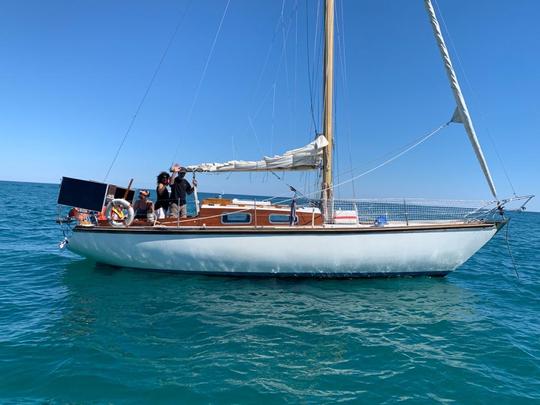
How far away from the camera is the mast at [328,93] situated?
454 inches

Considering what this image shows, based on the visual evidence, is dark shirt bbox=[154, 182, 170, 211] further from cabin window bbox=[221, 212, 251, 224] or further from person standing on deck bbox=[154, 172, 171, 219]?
cabin window bbox=[221, 212, 251, 224]

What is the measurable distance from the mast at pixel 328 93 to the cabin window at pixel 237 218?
2.62 metres

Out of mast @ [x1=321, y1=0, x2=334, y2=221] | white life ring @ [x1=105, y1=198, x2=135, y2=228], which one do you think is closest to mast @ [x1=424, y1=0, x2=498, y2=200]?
mast @ [x1=321, y1=0, x2=334, y2=221]

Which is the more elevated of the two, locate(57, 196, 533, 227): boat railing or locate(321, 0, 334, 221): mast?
locate(321, 0, 334, 221): mast

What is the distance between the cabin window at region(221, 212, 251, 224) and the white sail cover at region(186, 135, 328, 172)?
1.95 meters

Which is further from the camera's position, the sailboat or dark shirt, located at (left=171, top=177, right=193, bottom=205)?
dark shirt, located at (left=171, top=177, right=193, bottom=205)

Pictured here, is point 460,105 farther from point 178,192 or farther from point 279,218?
point 178,192

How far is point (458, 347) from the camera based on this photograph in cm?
657

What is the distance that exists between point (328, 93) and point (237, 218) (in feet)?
16.4

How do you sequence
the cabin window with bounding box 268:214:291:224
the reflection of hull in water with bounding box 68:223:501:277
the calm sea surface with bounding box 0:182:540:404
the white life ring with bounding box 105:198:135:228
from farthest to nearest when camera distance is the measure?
the white life ring with bounding box 105:198:135:228, the cabin window with bounding box 268:214:291:224, the reflection of hull in water with bounding box 68:223:501:277, the calm sea surface with bounding box 0:182:540:404

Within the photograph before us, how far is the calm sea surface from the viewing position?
503 centimetres

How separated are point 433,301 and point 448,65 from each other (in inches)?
264

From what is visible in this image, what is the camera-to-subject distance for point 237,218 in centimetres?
1057

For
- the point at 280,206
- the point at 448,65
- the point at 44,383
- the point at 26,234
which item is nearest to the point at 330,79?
the point at 448,65
